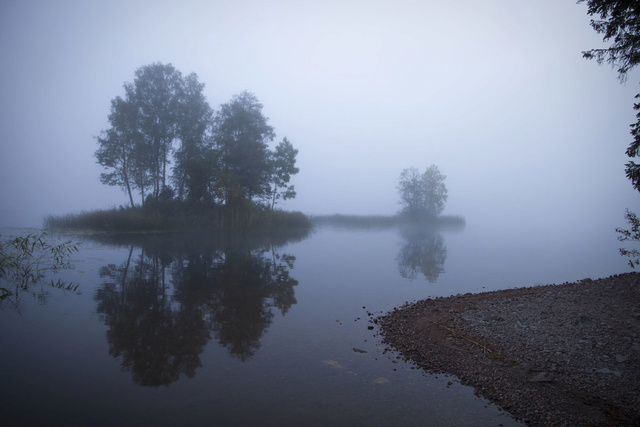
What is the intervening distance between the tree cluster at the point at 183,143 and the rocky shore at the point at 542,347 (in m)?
28.1

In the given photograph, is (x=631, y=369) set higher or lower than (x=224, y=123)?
lower

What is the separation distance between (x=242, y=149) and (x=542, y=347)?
32.0 metres

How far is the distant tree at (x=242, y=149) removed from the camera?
113ft

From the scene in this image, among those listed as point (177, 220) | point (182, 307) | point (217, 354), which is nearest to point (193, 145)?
point (177, 220)

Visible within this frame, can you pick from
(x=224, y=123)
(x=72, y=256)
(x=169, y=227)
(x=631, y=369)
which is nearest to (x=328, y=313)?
(x=631, y=369)

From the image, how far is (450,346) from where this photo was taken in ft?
20.8

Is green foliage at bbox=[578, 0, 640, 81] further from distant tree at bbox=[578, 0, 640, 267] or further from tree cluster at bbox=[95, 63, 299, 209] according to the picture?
tree cluster at bbox=[95, 63, 299, 209]

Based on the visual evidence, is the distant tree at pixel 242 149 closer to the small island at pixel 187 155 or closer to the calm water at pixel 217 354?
the small island at pixel 187 155

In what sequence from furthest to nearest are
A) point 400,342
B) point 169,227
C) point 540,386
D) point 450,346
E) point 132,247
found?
1. point 169,227
2. point 132,247
3. point 400,342
4. point 450,346
5. point 540,386

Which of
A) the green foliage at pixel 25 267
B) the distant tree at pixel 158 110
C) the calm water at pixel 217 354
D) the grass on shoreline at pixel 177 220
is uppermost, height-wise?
the distant tree at pixel 158 110

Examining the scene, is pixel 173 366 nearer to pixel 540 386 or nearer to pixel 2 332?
pixel 2 332

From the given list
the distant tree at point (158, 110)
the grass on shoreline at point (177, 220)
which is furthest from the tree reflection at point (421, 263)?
the distant tree at point (158, 110)

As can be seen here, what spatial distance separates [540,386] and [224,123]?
34.6 m

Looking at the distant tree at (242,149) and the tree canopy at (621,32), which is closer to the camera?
the tree canopy at (621,32)
